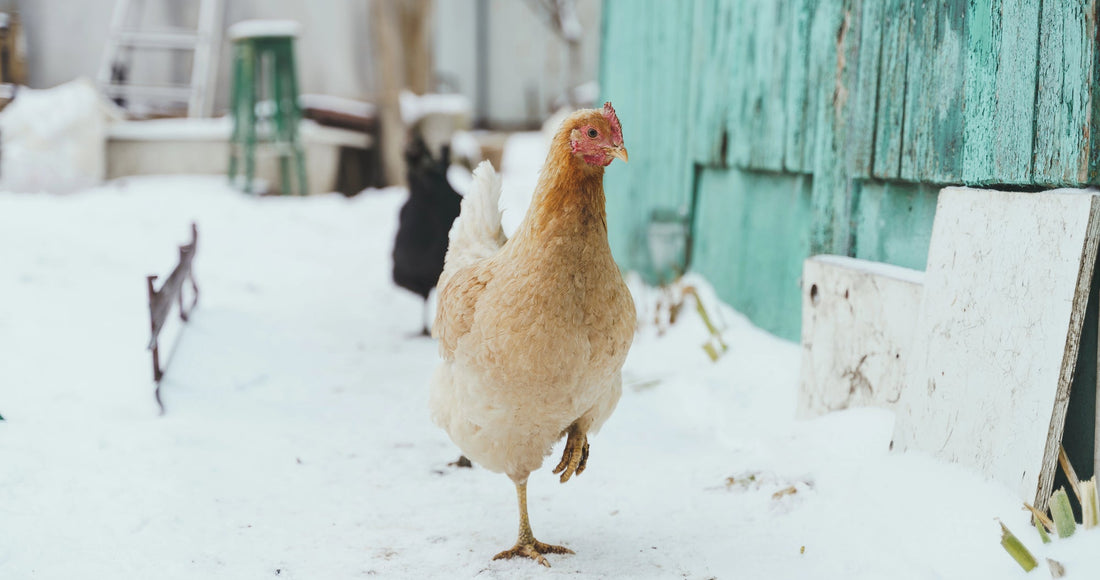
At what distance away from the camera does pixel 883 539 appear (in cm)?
235

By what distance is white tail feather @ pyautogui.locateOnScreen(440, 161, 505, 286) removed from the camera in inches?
115

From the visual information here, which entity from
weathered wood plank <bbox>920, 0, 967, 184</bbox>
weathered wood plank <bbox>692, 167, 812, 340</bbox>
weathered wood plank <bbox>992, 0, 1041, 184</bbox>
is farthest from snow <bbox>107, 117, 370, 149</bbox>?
weathered wood plank <bbox>992, 0, 1041, 184</bbox>

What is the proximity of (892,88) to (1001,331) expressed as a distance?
44.8 inches

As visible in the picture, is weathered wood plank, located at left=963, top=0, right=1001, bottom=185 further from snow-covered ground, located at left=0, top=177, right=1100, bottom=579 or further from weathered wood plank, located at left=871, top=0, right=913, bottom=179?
snow-covered ground, located at left=0, top=177, right=1100, bottom=579

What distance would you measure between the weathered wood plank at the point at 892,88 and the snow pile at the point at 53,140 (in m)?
6.73

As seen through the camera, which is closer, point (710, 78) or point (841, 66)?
point (841, 66)

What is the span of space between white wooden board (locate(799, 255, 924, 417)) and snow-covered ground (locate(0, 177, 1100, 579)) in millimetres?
120

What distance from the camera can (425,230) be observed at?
533 cm

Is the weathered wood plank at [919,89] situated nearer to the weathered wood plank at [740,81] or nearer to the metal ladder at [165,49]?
the weathered wood plank at [740,81]

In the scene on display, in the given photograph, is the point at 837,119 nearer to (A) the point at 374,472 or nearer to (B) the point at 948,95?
(B) the point at 948,95

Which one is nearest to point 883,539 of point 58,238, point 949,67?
point 949,67

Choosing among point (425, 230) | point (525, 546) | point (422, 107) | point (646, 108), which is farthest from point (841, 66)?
point (422, 107)

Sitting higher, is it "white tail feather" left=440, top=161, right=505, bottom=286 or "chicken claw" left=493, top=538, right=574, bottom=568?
"white tail feather" left=440, top=161, right=505, bottom=286

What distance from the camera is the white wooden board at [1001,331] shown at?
2068mm
